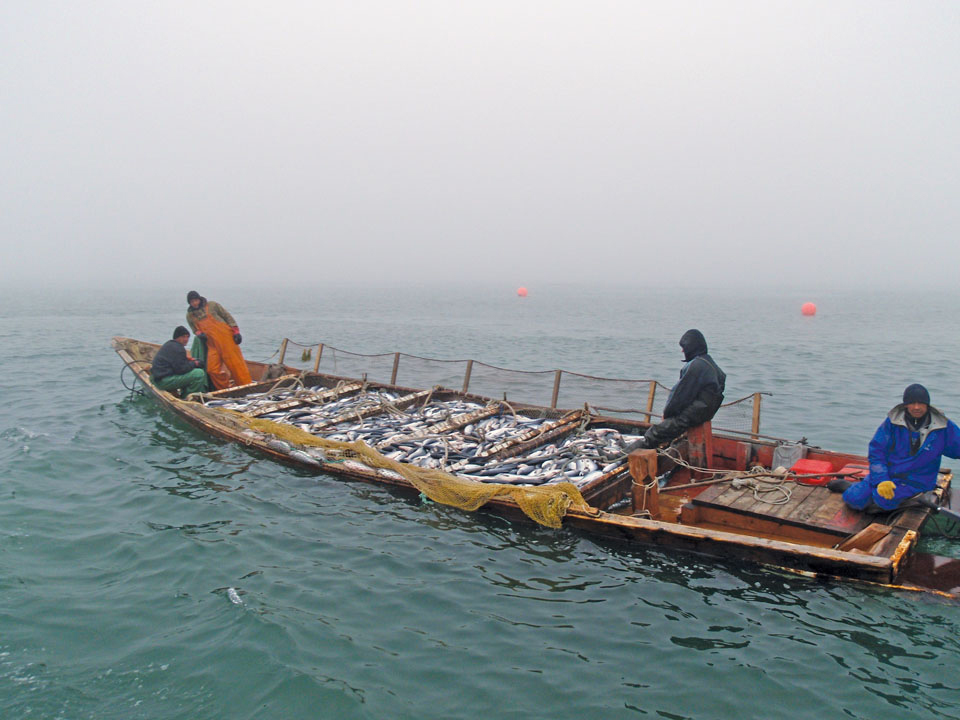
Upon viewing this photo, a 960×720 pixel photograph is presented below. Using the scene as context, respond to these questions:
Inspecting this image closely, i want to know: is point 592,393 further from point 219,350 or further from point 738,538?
point 219,350

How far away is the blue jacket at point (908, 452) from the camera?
283 inches

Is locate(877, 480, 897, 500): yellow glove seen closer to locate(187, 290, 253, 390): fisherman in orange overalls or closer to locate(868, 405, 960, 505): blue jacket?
locate(868, 405, 960, 505): blue jacket

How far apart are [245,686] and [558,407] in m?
8.10

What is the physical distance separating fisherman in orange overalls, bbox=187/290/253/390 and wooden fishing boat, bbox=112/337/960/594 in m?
1.82

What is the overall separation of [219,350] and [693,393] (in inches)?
444

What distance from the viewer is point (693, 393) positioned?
911 centimetres

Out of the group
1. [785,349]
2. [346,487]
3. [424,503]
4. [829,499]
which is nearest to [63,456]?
[346,487]

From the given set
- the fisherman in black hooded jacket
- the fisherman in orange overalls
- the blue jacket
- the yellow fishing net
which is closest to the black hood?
the fisherman in black hooded jacket

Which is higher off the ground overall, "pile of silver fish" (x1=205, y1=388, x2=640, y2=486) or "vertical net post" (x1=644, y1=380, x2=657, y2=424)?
"vertical net post" (x1=644, y1=380, x2=657, y2=424)

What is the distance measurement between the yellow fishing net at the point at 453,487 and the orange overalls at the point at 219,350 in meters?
4.30

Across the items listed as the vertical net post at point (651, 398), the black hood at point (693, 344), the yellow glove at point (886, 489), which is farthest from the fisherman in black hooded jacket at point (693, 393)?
the vertical net post at point (651, 398)

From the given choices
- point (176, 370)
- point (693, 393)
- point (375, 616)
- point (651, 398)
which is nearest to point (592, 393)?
point (651, 398)

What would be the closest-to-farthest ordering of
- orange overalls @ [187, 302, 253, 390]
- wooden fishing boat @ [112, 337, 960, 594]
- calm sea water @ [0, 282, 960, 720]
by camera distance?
calm sea water @ [0, 282, 960, 720] → wooden fishing boat @ [112, 337, 960, 594] → orange overalls @ [187, 302, 253, 390]

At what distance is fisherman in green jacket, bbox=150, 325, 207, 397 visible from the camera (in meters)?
14.9
